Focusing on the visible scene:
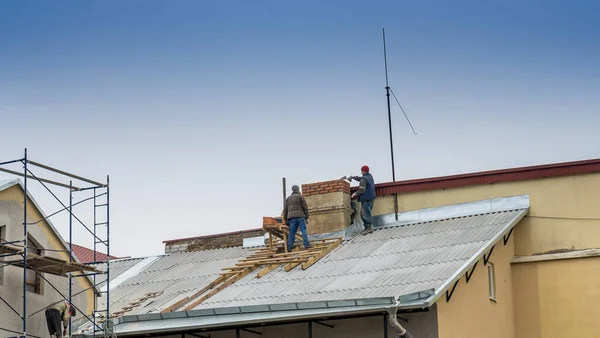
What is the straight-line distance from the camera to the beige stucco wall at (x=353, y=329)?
21.0 metres

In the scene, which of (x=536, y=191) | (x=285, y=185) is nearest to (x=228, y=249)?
(x=285, y=185)

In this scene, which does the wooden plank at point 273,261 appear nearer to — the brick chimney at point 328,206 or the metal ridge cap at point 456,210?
the brick chimney at point 328,206

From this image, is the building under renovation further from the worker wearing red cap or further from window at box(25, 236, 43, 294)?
window at box(25, 236, 43, 294)

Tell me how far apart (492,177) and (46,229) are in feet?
33.8

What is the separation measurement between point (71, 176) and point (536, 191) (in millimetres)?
10512

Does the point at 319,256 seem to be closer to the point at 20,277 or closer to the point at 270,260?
the point at 270,260

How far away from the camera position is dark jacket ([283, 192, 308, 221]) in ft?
87.3

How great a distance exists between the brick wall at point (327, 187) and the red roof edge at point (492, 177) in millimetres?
791

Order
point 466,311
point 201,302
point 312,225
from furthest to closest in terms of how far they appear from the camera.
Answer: point 312,225 → point 201,302 → point 466,311

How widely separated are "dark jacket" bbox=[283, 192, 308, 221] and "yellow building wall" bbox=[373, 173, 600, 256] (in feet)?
14.0

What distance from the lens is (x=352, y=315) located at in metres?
21.1

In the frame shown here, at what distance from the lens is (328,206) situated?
90.9 feet

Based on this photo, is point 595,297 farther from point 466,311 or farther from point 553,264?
point 466,311

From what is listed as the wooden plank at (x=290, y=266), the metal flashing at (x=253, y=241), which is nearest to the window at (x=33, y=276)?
the wooden plank at (x=290, y=266)
